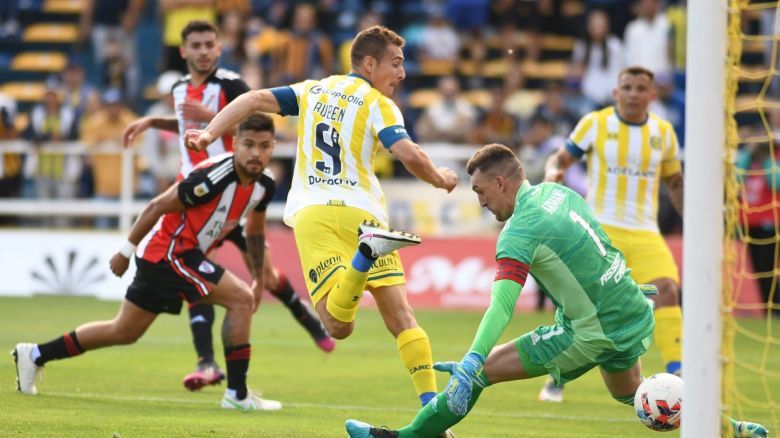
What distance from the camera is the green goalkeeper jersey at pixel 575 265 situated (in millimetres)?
6477

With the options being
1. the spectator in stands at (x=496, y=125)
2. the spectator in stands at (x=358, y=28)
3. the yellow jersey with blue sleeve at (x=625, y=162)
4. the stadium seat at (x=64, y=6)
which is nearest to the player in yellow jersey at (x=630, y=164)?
the yellow jersey with blue sleeve at (x=625, y=162)

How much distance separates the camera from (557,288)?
22.3 feet

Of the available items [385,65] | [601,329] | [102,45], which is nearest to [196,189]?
[385,65]

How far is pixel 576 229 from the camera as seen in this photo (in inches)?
264

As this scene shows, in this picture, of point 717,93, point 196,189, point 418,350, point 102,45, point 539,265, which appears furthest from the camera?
point 102,45

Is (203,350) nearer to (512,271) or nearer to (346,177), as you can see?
(346,177)

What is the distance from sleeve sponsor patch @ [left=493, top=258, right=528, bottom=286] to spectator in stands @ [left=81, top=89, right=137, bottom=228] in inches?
565

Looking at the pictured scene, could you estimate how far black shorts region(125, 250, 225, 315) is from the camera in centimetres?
916

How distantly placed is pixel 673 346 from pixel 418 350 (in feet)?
10.6

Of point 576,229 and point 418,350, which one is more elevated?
point 576,229

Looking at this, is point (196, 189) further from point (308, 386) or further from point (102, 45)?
point (102, 45)

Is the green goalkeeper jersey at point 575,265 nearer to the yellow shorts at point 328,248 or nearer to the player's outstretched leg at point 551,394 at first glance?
the yellow shorts at point 328,248

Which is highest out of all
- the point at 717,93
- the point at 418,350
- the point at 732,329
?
the point at 717,93

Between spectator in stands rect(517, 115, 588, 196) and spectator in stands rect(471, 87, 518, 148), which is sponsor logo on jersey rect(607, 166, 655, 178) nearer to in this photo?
spectator in stands rect(517, 115, 588, 196)
